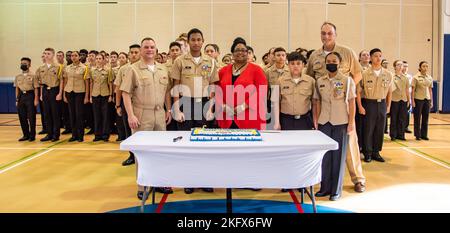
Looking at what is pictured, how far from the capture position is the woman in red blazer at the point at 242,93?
4539 mm

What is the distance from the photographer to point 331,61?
4527 millimetres

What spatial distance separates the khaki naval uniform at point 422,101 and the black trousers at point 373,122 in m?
2.36

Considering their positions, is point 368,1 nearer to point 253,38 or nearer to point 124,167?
point 253,38

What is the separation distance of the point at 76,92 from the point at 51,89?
1.55ft

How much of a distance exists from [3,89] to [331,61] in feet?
40.2

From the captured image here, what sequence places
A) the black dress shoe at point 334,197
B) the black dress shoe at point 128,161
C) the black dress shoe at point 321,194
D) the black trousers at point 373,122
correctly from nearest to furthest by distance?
the black dress shoe at point 334,197 < the black dress shoe at point 321,194 < the black dress shoe at point 128,161 < the black trousers at point 373,122

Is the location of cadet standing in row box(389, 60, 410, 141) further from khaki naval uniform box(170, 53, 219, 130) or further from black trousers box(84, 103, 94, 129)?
black trousers box(84, 103, 94, 129)

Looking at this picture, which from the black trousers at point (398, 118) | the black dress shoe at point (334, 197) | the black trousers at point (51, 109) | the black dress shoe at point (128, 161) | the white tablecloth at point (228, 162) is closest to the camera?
the white tablecloth at point (228, 162)

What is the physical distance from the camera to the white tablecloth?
3314mm

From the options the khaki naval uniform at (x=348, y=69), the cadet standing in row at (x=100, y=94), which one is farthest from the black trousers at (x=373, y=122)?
the cadet standing in row at (x=100, y=94)

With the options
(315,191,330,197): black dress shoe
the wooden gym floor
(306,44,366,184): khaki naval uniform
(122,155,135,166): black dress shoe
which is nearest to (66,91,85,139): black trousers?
the wooden gym floor

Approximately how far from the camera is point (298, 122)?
4.86m

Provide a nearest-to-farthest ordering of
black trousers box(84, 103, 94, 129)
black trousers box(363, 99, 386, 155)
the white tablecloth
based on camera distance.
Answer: the white tablecloth < black trousers box(363, 99, 386, 155) < black trousers box(84, 103, 94, 129)

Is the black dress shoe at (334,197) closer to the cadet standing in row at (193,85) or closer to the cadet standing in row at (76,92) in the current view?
the cadet standing in row at (193,85)
